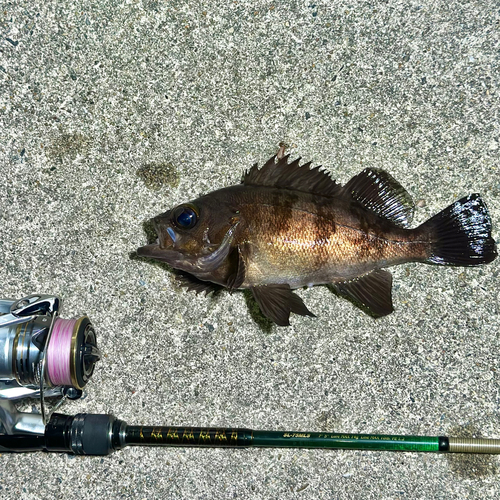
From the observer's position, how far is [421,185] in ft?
7.00

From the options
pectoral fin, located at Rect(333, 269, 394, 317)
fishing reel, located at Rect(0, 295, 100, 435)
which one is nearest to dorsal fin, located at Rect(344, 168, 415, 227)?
pectoral fin, located at Rect(333, 269, 394, 317)

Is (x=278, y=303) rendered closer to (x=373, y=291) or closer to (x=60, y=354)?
(x=373, y=291)

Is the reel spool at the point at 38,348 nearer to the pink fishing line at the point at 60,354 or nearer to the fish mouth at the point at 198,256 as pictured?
the pink fishing line at the point at 60,354

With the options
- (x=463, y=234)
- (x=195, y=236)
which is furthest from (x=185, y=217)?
(x=463, y=234)

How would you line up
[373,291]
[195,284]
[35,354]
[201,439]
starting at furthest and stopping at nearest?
[195,284]
[373,291]
[201,439]
[35,354]

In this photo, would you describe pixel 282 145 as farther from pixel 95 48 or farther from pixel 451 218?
pixel 95 48

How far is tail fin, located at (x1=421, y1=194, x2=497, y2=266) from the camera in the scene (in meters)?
1.92

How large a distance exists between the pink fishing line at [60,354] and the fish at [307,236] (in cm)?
44

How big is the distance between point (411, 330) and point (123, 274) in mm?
1417

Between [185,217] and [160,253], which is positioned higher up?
[185,217]

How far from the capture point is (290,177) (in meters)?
1.89

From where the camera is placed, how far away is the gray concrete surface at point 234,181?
6.88 ft

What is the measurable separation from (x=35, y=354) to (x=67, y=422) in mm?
315

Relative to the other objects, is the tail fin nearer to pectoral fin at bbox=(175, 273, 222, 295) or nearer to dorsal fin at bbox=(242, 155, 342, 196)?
dorsal fin at bbox=(242, 155, 342, 196)
